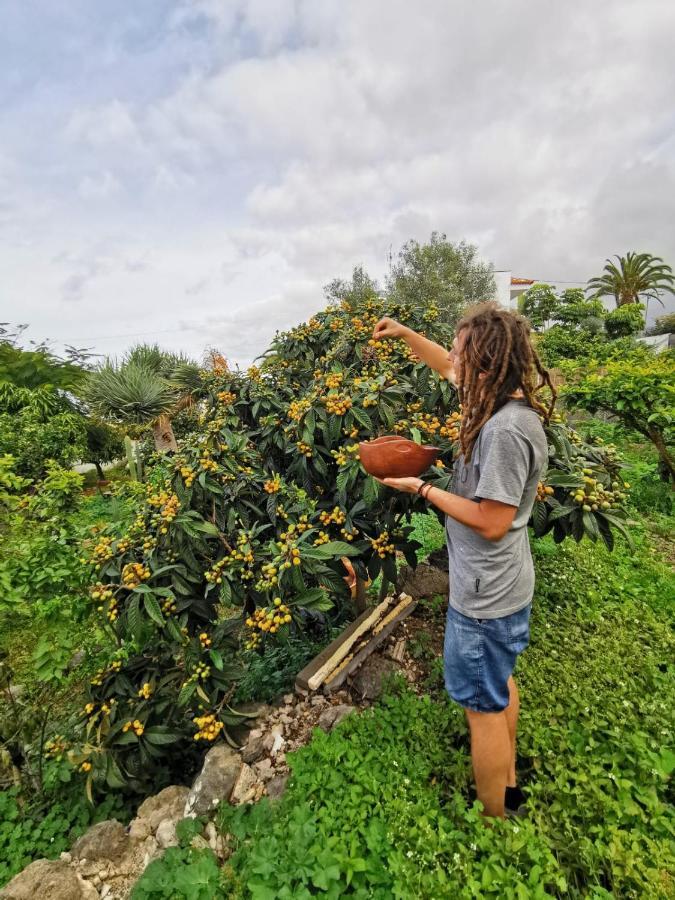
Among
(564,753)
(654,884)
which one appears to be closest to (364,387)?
(564,753)

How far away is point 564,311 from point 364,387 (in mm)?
15470

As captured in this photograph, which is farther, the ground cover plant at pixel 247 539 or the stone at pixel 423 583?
the stone at pixel 423 583

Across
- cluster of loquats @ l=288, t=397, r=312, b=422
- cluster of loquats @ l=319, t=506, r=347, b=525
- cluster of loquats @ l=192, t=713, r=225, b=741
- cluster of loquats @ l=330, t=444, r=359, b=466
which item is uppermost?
cluster of loquats @ l=288, t=397, r=312, b=422

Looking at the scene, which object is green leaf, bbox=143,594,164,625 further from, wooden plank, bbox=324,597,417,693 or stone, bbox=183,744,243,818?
wooden plank, bbox=324,597,417,693

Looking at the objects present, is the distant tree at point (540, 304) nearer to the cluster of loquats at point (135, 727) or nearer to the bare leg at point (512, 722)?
the bare leg at point (512, 722)

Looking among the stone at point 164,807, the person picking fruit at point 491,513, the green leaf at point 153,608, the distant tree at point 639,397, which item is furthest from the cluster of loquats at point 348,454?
the distant tree at point 639,397

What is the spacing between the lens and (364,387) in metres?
1.75

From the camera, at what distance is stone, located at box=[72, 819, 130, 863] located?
1560 millimetres

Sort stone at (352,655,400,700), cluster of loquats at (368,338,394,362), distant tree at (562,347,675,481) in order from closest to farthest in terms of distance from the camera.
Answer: stone at (352,655,400,700)
cluster of loquats at (368,338,394,362)
distant tree at (562,347,675,481)

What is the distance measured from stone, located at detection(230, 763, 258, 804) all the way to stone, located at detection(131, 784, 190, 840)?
0.79 ft

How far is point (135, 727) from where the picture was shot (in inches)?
71.3

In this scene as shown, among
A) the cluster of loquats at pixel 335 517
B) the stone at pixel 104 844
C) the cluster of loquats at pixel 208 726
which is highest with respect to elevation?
the cluster of loquats at pixel 335 517

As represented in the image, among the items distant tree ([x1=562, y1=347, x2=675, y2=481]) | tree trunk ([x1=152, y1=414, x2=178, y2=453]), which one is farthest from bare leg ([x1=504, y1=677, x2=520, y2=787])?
tree trunk ([x1=152, y1=414, x2=178, y2=453])

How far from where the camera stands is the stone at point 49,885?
1369mm
